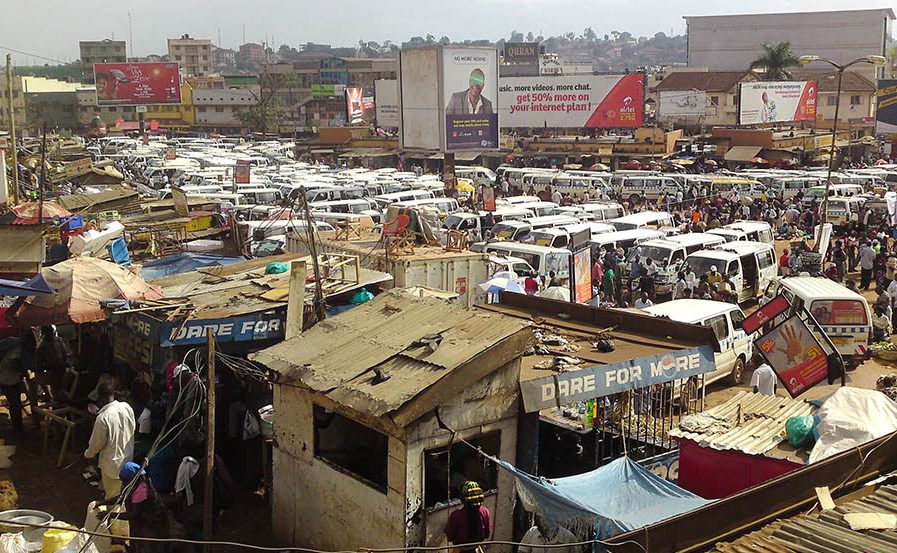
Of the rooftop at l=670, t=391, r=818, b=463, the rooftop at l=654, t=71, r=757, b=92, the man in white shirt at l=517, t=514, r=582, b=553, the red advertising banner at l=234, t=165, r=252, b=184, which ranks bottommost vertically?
the man in white shirt at l=517, t=514, r=582, b=553

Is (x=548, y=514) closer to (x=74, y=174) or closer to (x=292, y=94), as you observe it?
(x=74, y=174)

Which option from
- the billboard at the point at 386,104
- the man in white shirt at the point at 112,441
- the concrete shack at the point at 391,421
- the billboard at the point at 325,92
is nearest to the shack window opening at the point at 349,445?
the concrete shack at the point at 391,421

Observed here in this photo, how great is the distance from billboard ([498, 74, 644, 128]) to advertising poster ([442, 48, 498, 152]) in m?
10.7

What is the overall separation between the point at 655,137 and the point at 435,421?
43.5 metres

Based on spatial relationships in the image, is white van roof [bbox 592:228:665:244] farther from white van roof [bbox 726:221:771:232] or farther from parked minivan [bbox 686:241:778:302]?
parked minivan [bbox 686:241:778:302]

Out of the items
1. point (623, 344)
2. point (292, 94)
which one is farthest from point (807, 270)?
point (292, 94)

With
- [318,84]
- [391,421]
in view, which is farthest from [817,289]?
[318,84]

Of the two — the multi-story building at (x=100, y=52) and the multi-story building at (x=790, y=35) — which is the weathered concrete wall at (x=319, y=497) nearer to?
the multi-story building at (x=790, y=35)

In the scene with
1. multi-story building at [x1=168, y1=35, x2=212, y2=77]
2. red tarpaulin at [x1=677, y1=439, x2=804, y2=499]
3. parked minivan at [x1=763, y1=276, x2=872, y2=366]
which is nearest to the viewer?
red tarpaulin at [x1=677, y1=439, x2=804, y2=499]

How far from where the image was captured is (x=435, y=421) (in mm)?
7367

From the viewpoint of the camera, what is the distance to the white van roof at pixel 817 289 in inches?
617

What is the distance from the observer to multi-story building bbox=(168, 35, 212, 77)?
466ft

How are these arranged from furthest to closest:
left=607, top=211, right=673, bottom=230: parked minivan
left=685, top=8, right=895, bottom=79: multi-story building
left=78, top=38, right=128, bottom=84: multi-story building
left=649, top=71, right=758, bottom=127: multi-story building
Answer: left=78, top=38, right=128, bottom=84: multi-story building, left=685, top=8, right=895, bottom=79: multi-story building, left=649, top=71, right=758, bottom=127: multi-story building, left=607, top=211, right=673, bottom=230: parked minivan

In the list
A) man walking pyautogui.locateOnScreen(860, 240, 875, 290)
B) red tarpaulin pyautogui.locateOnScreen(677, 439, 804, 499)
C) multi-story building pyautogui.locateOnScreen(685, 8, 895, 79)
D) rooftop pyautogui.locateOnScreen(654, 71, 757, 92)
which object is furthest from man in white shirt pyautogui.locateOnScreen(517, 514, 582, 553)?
multi-story building pyautogui.locateOnScreen(685, 8, 895, 79)
